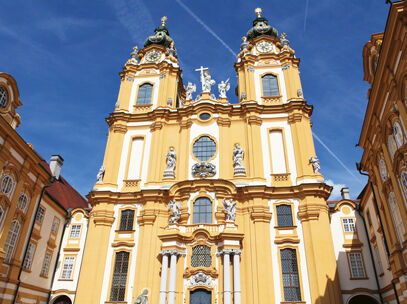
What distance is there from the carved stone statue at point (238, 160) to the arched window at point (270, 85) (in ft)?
20.0

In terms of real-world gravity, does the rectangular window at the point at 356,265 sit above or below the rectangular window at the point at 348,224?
below

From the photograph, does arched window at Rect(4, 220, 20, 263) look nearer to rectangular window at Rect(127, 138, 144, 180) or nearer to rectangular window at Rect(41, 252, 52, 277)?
rectangular window at Rect(41, 252, 52, 277)

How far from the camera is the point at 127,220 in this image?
74.7 ft

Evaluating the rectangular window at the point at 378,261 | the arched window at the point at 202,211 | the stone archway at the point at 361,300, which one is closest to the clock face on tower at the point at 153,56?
the arched window at the point at 202,211

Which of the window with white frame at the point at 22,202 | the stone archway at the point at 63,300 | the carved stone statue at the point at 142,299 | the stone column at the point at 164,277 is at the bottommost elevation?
the carved stone statue at the point at 142,299

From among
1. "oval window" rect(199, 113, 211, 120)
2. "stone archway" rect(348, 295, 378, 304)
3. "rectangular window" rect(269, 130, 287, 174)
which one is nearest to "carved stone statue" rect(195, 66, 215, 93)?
"oval window" rect(199, 113, 211, 120)

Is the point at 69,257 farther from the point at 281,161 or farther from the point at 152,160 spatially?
the point at 281,161

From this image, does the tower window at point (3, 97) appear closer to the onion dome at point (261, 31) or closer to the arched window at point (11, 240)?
the arched window at point (11, 240)

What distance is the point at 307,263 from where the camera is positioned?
19672mm

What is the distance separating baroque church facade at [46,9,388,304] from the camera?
765 inches

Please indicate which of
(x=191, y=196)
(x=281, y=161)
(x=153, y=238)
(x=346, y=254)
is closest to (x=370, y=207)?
(x=346, y=254)

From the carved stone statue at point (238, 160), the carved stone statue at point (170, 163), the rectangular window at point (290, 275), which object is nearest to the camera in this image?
the rectangular window at point (290, 275)

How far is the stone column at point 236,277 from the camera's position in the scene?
18.5 m

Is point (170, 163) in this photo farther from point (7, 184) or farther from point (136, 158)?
point (7, 184)
